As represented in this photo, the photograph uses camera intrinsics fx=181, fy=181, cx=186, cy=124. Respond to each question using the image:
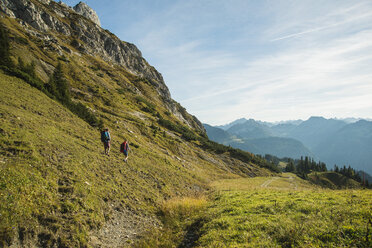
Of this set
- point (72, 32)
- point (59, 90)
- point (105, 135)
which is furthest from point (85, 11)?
point (105, 135)

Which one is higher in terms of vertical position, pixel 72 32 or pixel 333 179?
pixel 72 32

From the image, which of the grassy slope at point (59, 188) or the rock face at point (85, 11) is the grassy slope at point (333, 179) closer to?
the grassy slope at point (59, 188)

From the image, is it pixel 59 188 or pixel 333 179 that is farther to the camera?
pixel 333 179

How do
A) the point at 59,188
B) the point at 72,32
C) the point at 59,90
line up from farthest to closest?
the point at 72,32
the point at 59,90
the point at 59,188

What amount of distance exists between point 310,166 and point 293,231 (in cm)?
19067

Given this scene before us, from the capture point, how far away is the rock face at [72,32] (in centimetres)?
8281

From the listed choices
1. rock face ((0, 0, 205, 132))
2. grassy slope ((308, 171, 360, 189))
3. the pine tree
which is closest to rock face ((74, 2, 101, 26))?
rock face ((0, 0, 205, 132))

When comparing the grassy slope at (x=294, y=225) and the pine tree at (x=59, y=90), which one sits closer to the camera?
the grassy slope at (x=294, y=225)

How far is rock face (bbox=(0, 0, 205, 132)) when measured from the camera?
82.8 meters

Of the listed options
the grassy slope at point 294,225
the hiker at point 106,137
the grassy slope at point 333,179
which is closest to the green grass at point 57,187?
the hiker at point 106,137

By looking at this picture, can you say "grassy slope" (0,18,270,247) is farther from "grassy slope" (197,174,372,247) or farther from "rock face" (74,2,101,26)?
"rock face" (74,2,101,26)

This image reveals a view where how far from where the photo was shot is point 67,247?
8.21 m

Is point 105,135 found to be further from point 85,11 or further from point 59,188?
point 85,11

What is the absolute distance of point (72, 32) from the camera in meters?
111
